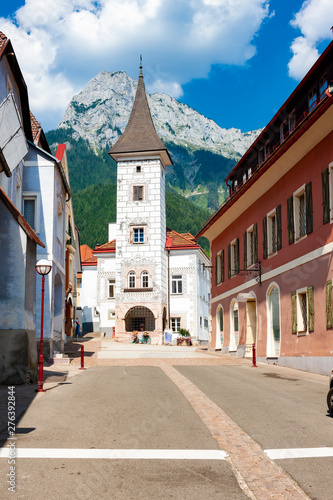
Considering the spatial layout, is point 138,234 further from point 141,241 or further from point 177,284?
point 177,284

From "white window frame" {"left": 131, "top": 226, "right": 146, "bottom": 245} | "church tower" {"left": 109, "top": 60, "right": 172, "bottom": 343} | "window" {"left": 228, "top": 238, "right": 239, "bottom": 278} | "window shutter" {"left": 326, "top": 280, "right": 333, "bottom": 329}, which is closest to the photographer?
"window shutter" {"left": 326, "top": 280, "right": 333, "bottom": 329}

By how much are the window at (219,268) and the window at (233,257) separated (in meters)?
2.43

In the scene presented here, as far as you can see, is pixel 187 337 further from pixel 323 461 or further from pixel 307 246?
pixel 323 461

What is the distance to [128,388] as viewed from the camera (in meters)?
13.6

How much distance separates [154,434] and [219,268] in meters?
28.3

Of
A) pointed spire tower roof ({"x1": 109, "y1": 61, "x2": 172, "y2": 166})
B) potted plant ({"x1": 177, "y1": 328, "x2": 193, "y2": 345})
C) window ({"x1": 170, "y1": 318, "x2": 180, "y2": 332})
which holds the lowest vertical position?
potted plant ({"x1": 177, "y1": 328, "x2": 193, "y2": 345})

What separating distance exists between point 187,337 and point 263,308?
24843mm

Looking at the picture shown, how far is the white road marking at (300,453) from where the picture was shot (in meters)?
6.77

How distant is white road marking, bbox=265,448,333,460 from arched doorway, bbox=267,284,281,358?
16.5 m

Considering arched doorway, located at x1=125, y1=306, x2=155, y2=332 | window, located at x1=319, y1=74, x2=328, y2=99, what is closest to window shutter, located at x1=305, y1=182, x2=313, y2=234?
window, located at x1=319, y1=74, x2=328, y2=99

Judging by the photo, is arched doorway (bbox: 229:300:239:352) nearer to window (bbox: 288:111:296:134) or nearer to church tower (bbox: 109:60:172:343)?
window (bbox: 288:111:296:134)

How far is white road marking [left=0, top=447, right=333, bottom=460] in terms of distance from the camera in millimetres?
6773

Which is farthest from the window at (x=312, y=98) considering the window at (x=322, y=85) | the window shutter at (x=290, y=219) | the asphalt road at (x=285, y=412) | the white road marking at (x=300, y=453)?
the white road marking at (x=300, y=453)

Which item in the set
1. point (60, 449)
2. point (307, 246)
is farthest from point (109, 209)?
point (60, 449)
